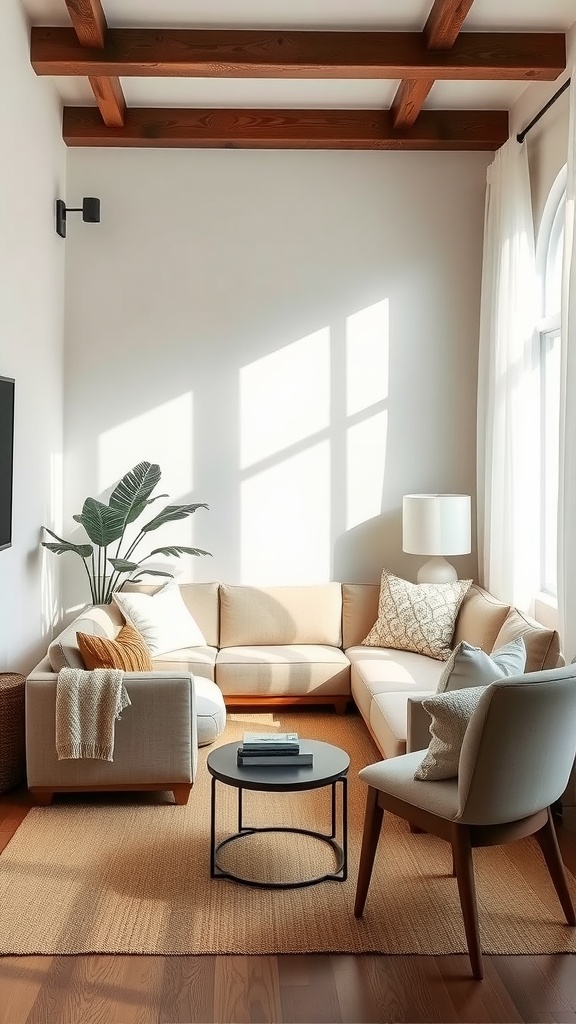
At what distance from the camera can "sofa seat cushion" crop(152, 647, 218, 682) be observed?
4621 millimetres

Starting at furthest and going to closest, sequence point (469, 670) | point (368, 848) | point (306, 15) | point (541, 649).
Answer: point (306, 15), point (541, 649), point (469, 670), point (368, 848)

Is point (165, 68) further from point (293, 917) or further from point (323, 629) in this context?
point (293, 917)

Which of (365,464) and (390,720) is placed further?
(365,464)

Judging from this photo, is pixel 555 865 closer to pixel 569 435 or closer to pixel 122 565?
pixel 569 435

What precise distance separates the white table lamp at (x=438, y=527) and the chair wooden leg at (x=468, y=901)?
98.6 inches

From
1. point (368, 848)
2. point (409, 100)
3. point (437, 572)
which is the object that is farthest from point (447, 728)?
point (409, 100)

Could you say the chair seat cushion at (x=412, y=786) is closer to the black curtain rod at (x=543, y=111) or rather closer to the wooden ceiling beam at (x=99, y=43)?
the black curtain rod at (x=543, y=111)

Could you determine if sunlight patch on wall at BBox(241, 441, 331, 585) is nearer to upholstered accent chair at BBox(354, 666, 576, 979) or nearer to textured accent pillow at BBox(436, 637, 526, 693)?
textured accent pillow at BBox(436, 637, 526, 693)

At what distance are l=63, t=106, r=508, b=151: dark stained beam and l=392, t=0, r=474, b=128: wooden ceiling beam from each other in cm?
16

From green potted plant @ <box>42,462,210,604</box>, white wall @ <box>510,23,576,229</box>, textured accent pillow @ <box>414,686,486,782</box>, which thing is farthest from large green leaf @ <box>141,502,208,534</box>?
textured accent pillow @ <box>414,686,486,782</box>

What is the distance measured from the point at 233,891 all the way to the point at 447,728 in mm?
931

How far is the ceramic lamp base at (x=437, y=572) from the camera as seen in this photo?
507 centimetres

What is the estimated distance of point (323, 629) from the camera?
206 inches

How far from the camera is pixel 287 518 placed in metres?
5.48
